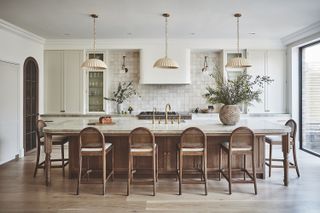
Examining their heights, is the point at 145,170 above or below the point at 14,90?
below

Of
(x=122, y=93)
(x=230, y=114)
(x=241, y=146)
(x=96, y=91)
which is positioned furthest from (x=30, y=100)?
(x=241, y=146)

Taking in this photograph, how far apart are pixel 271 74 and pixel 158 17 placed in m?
3.41

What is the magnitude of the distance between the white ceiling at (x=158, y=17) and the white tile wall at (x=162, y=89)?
0.87 meters

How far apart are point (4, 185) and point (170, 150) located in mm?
2462

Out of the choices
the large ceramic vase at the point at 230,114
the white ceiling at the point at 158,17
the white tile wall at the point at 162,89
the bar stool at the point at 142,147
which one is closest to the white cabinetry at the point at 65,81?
the white ceiling at the point at 158,17

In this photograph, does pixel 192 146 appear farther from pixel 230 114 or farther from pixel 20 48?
pixel 20 48

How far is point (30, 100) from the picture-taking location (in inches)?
244

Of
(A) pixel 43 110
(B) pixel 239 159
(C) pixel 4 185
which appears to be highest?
(A) pixel 43 110

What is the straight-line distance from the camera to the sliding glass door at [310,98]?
5934 millimetres

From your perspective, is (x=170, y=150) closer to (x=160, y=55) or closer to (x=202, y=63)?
(x=160, y=55)

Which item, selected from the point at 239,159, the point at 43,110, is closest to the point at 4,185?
the point at 43,110

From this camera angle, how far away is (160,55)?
21.8ft

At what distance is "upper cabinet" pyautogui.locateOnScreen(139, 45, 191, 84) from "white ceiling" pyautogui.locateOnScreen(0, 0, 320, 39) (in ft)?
1.27

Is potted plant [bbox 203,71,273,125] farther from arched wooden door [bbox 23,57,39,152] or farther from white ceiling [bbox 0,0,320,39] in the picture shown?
arched wooden door [bbox 23,57,39,152]
